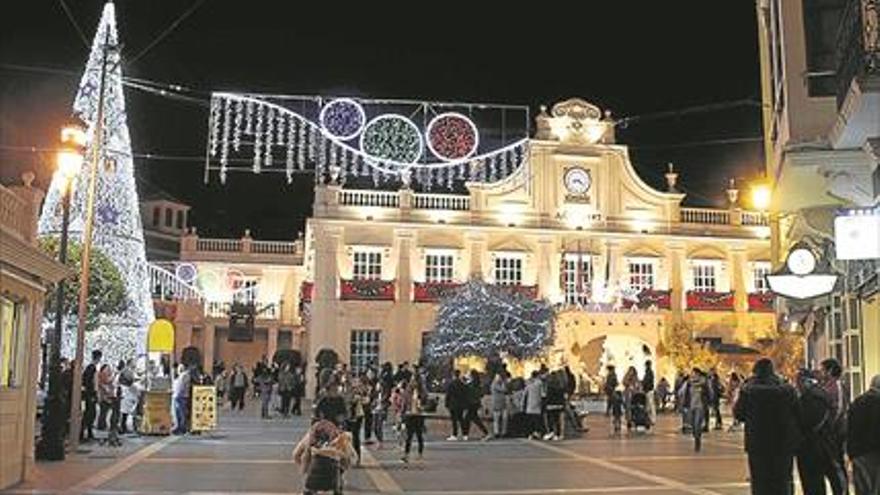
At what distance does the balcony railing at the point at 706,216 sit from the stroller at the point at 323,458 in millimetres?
41265

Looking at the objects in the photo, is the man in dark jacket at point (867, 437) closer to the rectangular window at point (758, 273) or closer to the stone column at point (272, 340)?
the rectangular window at point (758, 273)

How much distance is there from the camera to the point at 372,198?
46719mm

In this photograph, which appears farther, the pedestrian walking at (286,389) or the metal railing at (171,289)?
the metal railing at (171,289)

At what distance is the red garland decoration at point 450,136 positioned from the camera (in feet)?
90.5

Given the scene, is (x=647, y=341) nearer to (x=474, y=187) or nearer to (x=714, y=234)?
(x=714, y=234)

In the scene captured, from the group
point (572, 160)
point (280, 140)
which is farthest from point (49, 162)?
point (572, 160)

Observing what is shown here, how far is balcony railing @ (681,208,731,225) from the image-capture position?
49750mm

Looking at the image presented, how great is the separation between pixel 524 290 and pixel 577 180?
5865 millimetres

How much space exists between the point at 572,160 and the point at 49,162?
2446 centimetres

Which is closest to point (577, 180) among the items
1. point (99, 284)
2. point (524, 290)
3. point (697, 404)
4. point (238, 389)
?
point (524, 290)

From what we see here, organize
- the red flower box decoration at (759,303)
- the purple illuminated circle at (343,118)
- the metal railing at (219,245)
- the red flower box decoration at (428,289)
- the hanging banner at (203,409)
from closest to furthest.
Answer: the hanging banner at (203,409) → the purple illuminated circle at (343,118) → the red flower box decoration at (428,289) → the red flower box decoration at (759,303) → the metal railing at (219,245)

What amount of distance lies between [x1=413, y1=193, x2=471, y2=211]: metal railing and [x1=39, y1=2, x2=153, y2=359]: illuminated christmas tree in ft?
60.5

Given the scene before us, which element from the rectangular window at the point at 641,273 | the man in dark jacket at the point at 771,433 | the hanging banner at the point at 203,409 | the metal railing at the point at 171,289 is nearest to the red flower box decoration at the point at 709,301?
the rectangular window at the point at 641,273

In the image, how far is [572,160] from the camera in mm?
48031
